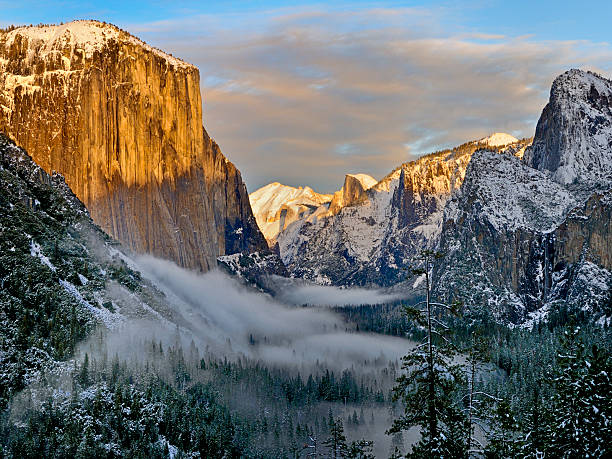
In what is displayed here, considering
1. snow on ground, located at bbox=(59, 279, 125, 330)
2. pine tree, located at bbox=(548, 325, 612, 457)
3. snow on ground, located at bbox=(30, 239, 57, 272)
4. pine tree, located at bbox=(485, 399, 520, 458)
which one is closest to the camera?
pine tree, located at bbox=(548, 325, 612, 457)

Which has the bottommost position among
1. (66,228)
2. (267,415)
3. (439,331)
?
(267,415)

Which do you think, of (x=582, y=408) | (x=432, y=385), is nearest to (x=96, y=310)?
(x=432, y=385)

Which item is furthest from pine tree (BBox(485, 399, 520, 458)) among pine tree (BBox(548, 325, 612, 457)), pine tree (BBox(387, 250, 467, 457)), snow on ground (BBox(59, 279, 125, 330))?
snow on ground (BBox(59, 279, 125, 330))

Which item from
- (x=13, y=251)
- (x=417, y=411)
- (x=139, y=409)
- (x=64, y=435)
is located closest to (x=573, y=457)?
(x=417, y=411)

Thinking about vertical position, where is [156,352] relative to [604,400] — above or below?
below

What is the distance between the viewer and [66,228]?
170 metres

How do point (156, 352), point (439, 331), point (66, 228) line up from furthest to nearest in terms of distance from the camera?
point (66, 228) < point (156, 352) < point (439, 331)

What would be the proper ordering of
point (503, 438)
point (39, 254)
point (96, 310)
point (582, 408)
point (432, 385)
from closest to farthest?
point (582, 408)
point (432, 385)
point (503, 438)
point (39, 254)
point (96, 310)

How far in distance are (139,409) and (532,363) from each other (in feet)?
326

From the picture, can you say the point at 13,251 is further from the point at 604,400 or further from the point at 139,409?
the point at 604,400

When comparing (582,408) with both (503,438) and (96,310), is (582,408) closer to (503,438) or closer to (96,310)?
(503,438)

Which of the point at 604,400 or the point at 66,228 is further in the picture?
the point at 66,228

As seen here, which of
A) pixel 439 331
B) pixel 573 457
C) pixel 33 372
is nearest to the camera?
pixel 573 457

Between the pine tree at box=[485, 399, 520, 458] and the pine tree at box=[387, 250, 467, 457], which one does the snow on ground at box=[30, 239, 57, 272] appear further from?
the pine tree at box=[485, 399, 520, 458]
